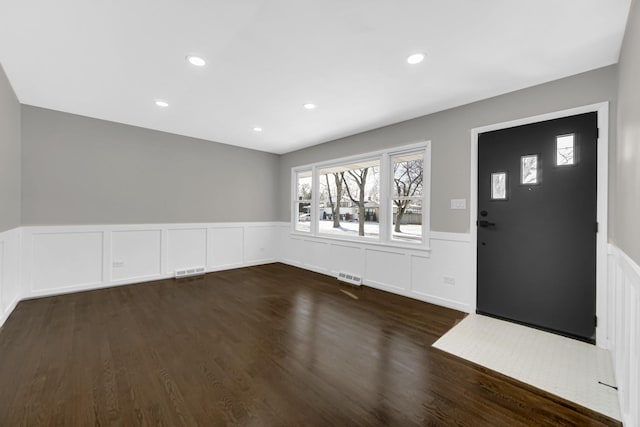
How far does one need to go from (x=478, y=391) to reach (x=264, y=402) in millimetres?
1462

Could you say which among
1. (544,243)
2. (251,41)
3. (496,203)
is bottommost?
(544,243)

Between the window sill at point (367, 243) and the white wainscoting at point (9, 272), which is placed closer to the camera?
the white wainscoting at point (9, 272)

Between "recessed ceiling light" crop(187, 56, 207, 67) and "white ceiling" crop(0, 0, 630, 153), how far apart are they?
71mm

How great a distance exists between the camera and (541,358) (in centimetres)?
225

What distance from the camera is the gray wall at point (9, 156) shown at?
2678mm

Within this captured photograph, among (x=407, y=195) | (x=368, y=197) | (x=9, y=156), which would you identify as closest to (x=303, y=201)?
(x=368, y=197)

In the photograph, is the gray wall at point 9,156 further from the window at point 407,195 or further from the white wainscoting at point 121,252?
the window at point 407,195

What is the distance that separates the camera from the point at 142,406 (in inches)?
65.8

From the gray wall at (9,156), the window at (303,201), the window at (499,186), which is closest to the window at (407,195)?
the window at (499,186)

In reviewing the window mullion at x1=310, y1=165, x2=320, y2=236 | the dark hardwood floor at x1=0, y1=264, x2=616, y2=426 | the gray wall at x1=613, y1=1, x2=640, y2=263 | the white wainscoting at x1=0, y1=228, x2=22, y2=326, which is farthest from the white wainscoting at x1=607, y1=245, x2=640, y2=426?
the white wainscoting at x1=0, y1=228, x2=22, y2=326

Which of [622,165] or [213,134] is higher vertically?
[213,134]

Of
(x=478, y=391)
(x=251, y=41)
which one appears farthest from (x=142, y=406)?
(x=251, y=41)

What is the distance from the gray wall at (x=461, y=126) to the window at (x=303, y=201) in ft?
5.01

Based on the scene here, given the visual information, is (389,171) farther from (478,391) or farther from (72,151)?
(72,151)
